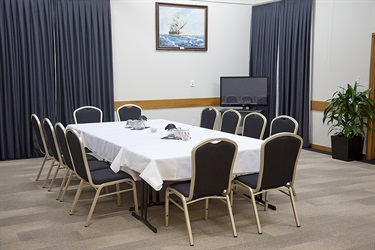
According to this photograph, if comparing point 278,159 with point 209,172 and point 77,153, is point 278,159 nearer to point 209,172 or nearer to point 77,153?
point 209,172

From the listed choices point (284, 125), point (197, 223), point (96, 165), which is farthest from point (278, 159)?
point (96, 165)

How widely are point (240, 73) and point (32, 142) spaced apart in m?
4.21

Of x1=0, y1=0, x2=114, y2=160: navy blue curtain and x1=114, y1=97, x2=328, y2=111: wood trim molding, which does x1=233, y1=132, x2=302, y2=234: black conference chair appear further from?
x1=0, y1=0, x2=114, y2=160: navy blue curtain

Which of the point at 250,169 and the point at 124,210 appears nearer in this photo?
the point at 250,169

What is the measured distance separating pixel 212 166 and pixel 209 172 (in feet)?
0.17

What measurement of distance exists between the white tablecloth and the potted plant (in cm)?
255

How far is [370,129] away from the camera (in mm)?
6520

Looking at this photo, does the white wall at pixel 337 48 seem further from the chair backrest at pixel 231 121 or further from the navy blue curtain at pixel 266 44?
the chair backrest at pixel 231 121

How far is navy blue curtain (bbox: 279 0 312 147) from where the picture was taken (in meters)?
7.65

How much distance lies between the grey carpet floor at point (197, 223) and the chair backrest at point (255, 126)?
0.72 metres

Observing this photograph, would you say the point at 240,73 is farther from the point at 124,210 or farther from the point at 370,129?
the point at 124,210

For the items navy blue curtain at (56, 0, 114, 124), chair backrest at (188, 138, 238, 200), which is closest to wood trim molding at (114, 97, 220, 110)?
navy blue curtain at (56, 0, 114, 124)

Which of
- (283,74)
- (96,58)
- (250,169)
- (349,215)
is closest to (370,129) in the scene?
(283,74)

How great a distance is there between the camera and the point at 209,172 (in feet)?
11.5
